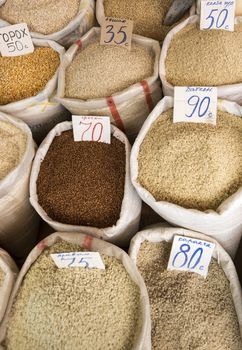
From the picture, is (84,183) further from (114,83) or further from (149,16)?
(149,16)

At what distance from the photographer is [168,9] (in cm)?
164

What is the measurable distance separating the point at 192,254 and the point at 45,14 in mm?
1147

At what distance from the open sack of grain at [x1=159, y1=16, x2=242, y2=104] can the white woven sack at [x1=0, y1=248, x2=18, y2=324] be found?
0.77 metres

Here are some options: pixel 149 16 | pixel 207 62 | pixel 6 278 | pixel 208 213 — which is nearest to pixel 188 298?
pixel 208 213

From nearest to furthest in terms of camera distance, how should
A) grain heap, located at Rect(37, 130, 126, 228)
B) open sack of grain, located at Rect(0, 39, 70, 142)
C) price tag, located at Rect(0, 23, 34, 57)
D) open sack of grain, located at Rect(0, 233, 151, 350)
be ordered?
open sack of grain, located at Rect(0, 233, 151, 350) → grain heap, located at Rect(37, 130, 126, 228) → open sack of grain, located at Rect(0, 39, 70, 142) → price tag, located at Rect(0, 23, 34, 57)

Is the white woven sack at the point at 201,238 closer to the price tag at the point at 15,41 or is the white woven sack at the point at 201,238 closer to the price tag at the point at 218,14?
the price tag at the point at 218,14

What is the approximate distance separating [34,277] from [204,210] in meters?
0.51

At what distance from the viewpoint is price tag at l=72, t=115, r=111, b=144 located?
1.36 meters

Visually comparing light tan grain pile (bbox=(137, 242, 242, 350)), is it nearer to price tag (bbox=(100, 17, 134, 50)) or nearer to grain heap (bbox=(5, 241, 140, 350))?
grain heap (bbox=(5, 241, 140, 350))

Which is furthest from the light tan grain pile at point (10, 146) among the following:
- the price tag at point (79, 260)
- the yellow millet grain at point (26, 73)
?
the price tag at point (79, 260)

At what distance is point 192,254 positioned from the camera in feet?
3.83

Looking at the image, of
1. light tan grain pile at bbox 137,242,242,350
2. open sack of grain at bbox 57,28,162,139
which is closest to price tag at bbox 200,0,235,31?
open sack of grain at bbox 57,28,162,139

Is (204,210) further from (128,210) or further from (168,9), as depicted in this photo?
(168,9)

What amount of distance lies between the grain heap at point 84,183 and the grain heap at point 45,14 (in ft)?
1.93
